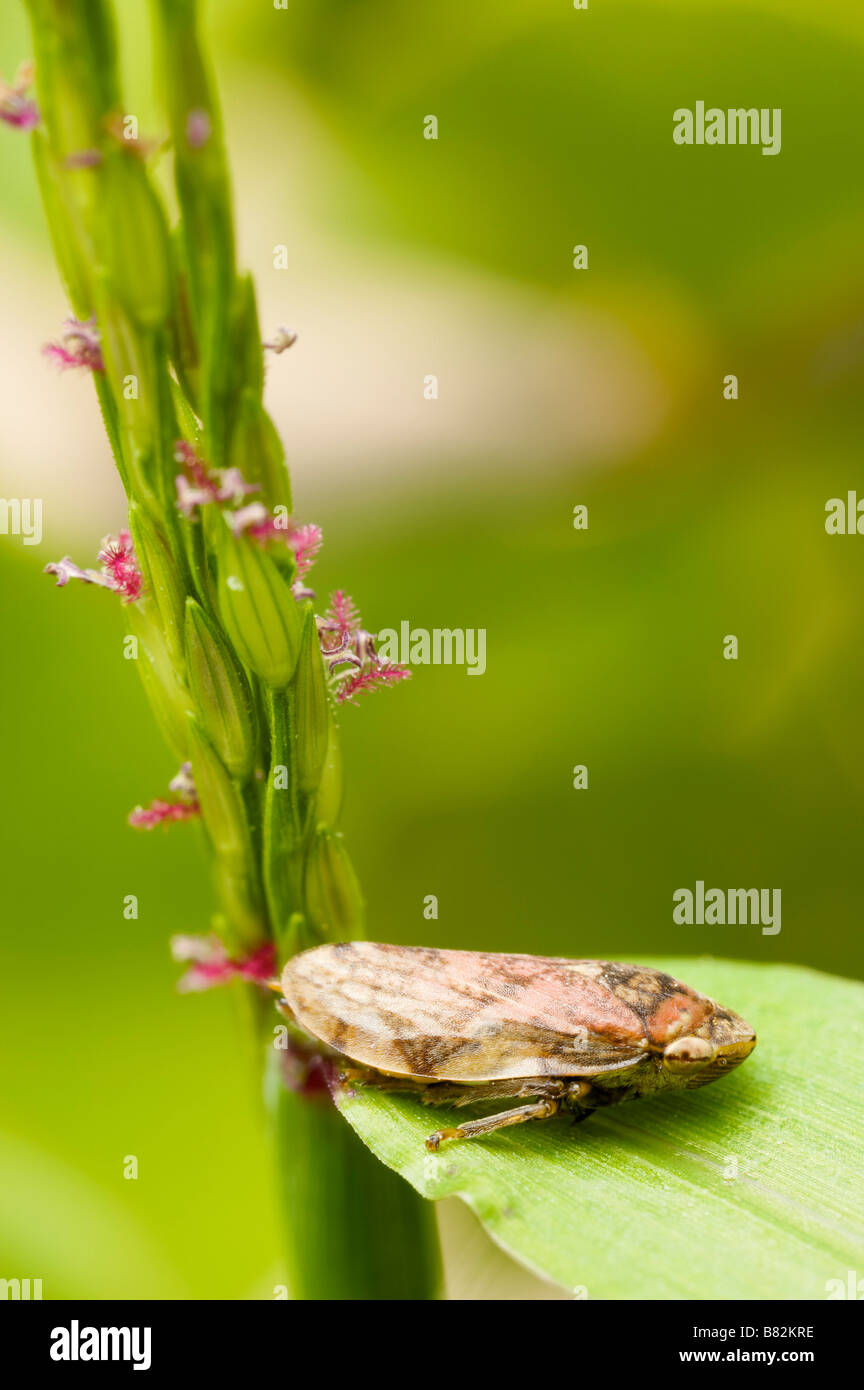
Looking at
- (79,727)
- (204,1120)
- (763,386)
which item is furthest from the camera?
(763,386)

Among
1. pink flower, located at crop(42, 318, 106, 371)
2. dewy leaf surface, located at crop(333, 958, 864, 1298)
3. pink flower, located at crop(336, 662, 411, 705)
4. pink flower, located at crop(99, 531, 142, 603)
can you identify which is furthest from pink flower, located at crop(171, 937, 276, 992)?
pink flower, located at crop(42, 318, 106, 371)

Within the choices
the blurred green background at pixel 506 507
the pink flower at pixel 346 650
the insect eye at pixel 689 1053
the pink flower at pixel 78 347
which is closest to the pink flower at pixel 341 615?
the pink flower at pixel 346 650

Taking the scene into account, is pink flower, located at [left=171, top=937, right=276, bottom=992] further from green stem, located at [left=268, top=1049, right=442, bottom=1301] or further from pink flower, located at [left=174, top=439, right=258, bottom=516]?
pink flower, located at [left=174, top=439, right=258, bottom=516]

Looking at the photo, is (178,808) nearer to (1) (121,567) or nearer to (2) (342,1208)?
(1) (121,567)

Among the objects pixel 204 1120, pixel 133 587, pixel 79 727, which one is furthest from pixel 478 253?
pixel 204 1120

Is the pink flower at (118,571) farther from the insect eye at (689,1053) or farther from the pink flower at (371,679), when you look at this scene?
the insect eye at (689,1053)
